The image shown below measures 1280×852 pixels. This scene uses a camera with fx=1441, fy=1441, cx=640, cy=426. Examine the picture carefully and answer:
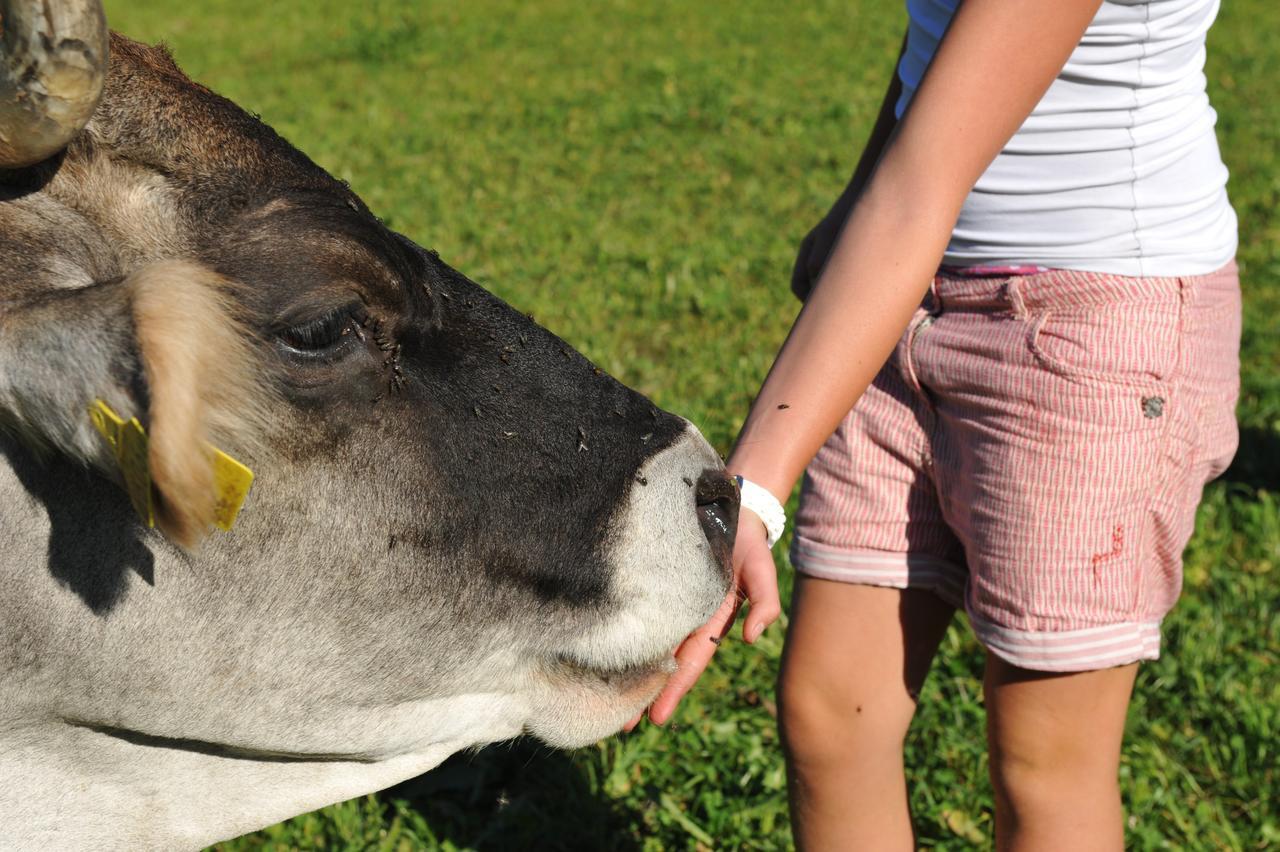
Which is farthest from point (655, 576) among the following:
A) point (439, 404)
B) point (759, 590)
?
point (439, 404)

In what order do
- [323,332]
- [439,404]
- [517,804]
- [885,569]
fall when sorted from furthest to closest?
1. [517,804]
2. [885,569]
3. [439,404]
4. [323,332]

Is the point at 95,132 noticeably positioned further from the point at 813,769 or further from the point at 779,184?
the point at 779,184

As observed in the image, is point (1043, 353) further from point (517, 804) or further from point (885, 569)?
point (517, 804)

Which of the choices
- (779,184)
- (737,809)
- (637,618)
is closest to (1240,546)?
(737,809)

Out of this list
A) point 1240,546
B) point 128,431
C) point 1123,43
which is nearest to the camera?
point 128,431

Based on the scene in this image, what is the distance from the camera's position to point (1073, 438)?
231cm

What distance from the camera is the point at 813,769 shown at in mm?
2680

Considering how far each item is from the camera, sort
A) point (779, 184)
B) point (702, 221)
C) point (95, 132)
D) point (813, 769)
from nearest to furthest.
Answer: point (95, 132) → point (813, 769) → point (702, 221) → point (779, 184)

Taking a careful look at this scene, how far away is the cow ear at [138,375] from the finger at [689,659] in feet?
2.63

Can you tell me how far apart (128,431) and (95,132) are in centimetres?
55

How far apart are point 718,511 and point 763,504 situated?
170 mm

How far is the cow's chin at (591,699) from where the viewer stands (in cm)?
212

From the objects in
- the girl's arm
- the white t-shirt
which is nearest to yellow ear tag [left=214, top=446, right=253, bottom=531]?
the girl's arm

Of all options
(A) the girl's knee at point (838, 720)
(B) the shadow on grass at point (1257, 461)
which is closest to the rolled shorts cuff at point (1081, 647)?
(A) the girl's knee at point (838, 720)
